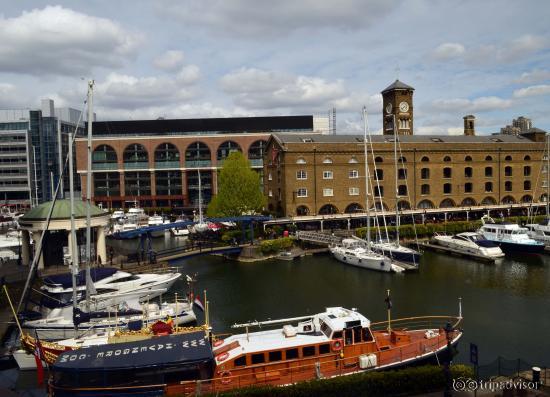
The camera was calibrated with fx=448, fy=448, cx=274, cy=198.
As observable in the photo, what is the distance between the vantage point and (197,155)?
102875mm

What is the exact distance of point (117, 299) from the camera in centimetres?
3347

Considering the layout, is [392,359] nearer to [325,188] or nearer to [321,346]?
[321,346]

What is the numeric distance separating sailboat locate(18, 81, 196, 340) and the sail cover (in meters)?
6.01

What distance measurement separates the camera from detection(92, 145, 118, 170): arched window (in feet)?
334

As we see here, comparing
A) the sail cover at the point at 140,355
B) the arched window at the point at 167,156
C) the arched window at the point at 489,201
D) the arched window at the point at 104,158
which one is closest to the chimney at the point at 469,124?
the arched window at the point at 489,201

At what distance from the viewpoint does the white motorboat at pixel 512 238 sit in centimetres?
5238

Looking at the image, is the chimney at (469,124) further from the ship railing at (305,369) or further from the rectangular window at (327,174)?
the ship railing at (305,369)

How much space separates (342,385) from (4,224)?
83981 millimetres

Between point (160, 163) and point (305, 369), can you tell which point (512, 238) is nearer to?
point (305, 369)

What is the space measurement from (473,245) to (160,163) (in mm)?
72297

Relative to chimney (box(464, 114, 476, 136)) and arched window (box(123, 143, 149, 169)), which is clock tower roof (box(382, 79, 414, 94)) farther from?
arched window (box(123, 143, 149, 169))

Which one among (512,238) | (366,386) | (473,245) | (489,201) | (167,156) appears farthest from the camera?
(167,156)

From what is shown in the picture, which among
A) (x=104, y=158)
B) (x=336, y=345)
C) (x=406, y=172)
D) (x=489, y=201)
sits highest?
(x=104, y=158)

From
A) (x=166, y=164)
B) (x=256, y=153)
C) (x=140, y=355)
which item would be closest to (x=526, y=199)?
(x=256, y=153)
